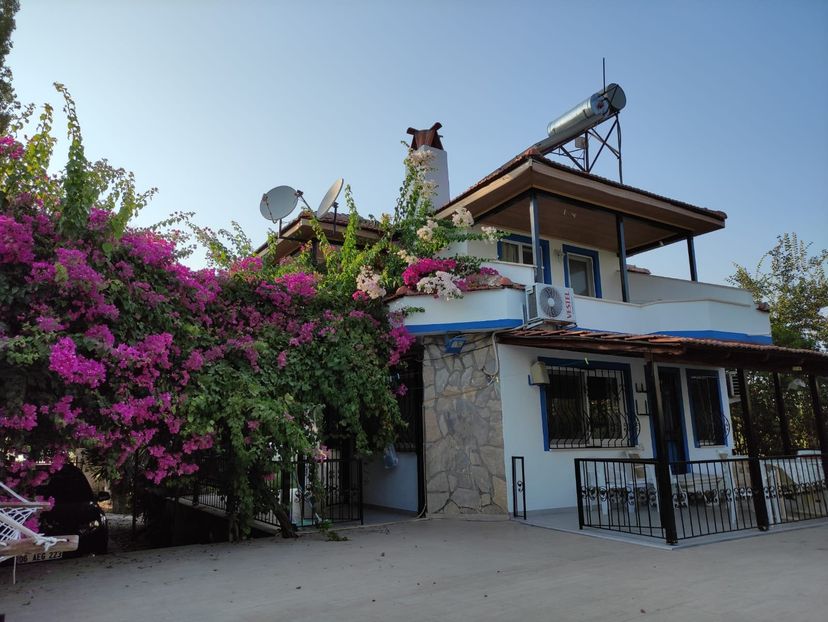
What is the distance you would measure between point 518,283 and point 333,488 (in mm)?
4710

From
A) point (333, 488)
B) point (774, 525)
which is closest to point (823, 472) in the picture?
point (774, 525)

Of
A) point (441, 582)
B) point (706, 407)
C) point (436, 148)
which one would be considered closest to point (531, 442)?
point (441, 582)

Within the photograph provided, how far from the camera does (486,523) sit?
8.34 m

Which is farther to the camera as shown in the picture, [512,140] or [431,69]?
[512,140]

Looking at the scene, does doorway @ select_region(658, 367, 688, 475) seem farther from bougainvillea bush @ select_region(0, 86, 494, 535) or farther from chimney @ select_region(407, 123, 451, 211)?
chimney @ select_region(407, 123, 451, 211)

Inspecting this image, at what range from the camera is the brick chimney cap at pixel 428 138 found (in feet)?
47.0

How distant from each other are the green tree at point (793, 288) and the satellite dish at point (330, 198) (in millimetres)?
14397

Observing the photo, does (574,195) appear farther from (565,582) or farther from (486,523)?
(565,582)

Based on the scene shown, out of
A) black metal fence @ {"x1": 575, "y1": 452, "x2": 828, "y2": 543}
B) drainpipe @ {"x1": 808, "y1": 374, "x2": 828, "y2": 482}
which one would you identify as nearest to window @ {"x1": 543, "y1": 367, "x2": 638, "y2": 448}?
black metal fence @ {"x1": 575, "y1": 452, "x2": 828, "y2": 543}

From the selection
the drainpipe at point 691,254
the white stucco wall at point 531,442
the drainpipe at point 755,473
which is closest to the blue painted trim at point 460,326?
the white stucco wall at point 531,442

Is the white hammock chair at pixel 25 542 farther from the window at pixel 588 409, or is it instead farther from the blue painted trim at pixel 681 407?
the blue painted trim at pixel 681 407

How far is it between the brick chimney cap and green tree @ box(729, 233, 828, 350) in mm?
11763

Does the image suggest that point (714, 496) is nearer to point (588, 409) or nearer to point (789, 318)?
point (588, 409)

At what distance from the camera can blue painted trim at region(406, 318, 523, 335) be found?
9.09 metres
